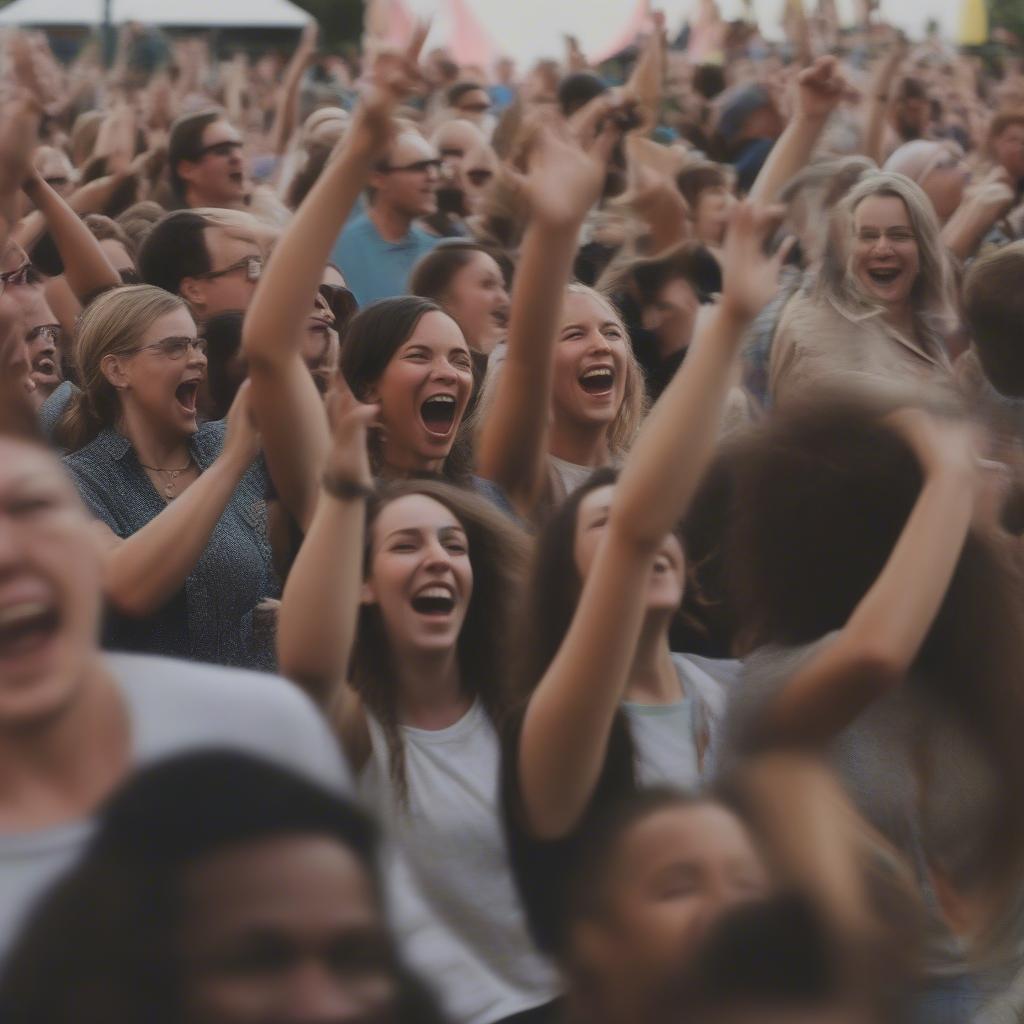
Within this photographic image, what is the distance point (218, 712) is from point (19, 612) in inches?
8.8

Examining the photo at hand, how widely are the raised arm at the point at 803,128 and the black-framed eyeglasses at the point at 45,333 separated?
67.4 inches

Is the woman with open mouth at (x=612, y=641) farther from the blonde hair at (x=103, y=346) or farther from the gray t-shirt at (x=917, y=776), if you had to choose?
the blonde hair at (x=103, y=346)

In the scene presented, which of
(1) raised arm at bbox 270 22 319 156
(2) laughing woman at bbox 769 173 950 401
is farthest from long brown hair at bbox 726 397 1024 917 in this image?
(1) raised arm at bbox 270 22 319 156

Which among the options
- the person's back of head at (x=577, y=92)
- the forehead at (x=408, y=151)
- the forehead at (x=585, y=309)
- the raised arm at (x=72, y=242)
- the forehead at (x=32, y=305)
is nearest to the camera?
the forehead at (x=585, y=309)

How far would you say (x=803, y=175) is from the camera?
22.2 ft

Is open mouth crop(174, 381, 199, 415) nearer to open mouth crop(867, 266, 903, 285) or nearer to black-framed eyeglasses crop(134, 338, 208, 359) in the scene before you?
black-framed eyeglasses crop(134, 338, 208, 359)

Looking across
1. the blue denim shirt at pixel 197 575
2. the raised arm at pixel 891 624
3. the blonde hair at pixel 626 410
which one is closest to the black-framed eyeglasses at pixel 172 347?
the blue denim shirt at pixel 197 575

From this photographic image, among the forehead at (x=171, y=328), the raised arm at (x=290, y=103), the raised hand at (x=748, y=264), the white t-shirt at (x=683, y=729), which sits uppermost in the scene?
the raised hand at (x=748, y=264)

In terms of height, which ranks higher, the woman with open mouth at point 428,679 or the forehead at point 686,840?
the forehead at point 686,840

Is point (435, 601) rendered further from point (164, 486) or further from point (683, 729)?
point (164, 486)

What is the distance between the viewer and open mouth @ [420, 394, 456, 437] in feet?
13.9

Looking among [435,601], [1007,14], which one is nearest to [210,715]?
[435,601]

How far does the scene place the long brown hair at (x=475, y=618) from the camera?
327cm

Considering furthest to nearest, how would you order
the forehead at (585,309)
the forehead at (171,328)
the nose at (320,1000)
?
the forehead at (585,309)
the forehead at (171,328)
the nose at (320,1000)
